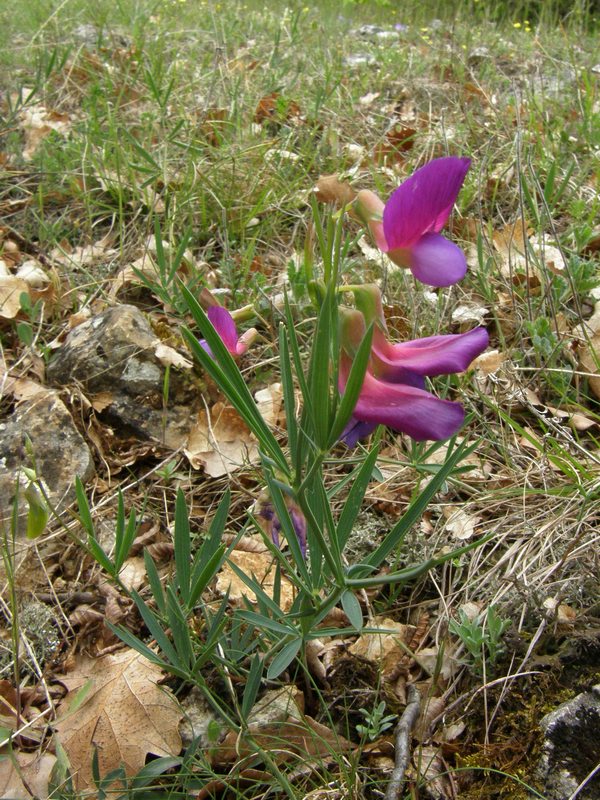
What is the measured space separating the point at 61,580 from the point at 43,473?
31cm

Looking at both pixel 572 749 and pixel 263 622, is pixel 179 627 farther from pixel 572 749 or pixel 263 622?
pixel 572 749

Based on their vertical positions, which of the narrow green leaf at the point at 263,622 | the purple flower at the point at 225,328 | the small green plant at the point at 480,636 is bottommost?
the small green plant at the point at 480,636

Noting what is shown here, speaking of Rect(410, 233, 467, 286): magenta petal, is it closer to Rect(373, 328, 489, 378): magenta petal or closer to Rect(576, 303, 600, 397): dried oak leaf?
Rect(373, 328, 489, 378): magenta petal

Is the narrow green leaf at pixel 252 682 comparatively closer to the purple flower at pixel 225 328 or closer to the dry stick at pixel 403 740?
the dry stick at pixel 403 740

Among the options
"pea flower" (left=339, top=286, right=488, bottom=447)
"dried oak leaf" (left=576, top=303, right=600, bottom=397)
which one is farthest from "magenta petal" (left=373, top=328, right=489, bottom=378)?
"dried oak leaf" (left=576, top=303, right=600, bottom=397)

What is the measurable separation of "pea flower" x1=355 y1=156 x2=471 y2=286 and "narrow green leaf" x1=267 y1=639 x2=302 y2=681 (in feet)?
2.08

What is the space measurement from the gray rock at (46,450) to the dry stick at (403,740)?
1.01 m

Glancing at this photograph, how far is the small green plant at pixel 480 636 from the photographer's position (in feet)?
4.37

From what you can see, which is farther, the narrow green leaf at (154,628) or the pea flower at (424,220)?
the narrow green leaf at (154,628)

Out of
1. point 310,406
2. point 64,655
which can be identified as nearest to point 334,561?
point 310,406

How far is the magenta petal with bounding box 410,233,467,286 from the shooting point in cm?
94

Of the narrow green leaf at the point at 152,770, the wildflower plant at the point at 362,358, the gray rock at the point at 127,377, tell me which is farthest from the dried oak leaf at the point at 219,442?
Answer: the wildflower plant at the point at 362,358

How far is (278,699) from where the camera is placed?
1.43m

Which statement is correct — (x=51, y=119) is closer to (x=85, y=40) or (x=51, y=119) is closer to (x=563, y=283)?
(x=85, y=40)
